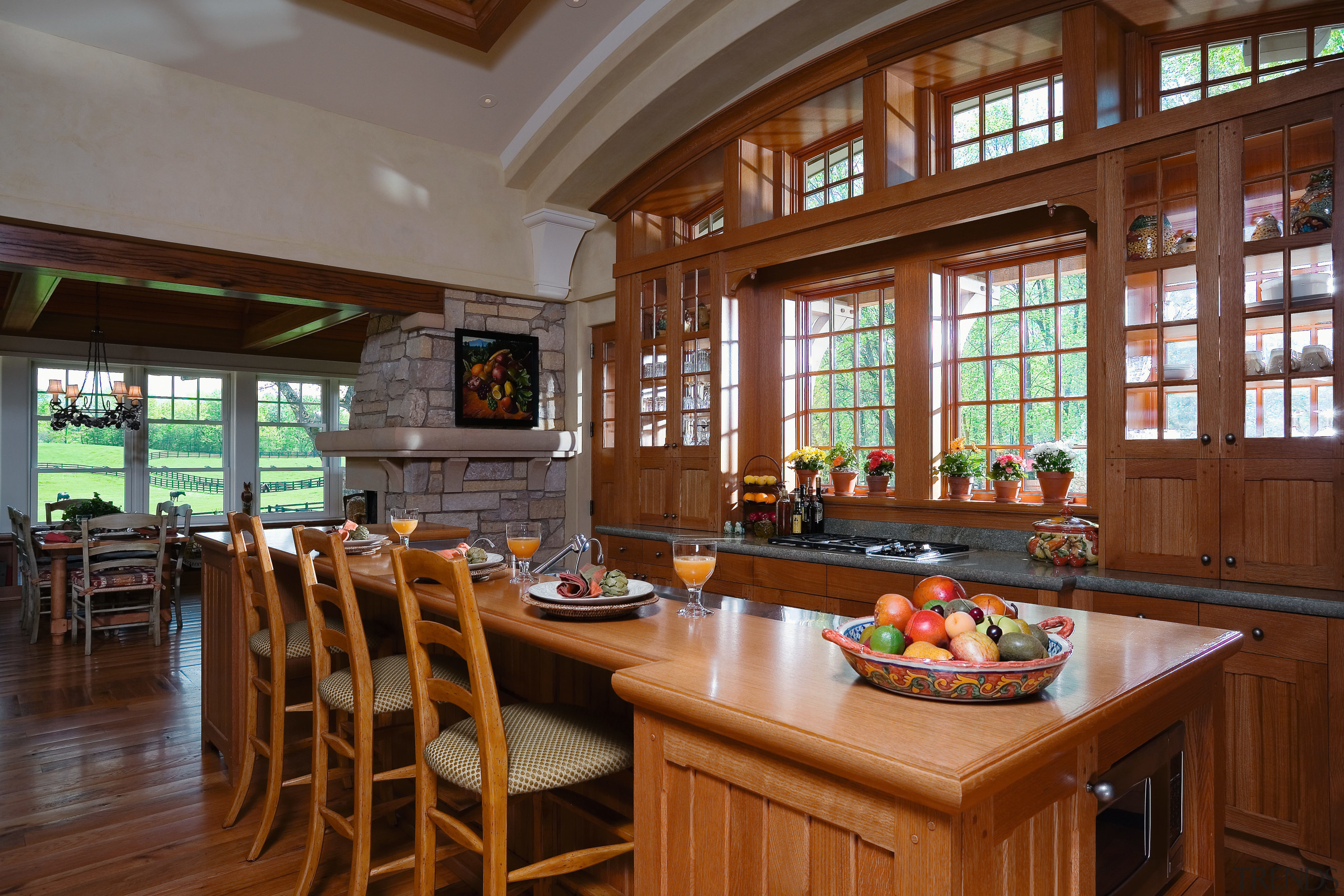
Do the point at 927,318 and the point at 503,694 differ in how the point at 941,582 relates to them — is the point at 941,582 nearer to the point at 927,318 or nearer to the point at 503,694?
the point at 503,694

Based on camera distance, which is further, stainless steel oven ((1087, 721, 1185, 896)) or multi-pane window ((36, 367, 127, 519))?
multi-pane window ((36, 367, 127, 519))

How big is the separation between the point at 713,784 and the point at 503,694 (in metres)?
1.38

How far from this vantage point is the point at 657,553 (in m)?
4.58

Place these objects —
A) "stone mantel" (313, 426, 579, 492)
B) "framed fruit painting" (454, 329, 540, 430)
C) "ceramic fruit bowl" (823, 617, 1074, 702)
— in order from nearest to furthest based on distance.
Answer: "ceramic fruit bowl" (823, 617, 1074, 702) < "stone mantel" (313, 426, 579, 492) < "framed fruit painting" (454, 329, 540, 430)

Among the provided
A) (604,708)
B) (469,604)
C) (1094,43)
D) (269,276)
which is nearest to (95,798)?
(604,708)

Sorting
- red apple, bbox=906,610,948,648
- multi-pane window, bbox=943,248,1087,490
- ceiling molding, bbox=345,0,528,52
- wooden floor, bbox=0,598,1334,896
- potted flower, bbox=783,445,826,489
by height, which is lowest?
wooden floor, bbox=0,598,1334,896

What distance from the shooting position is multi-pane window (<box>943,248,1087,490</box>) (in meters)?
3.54

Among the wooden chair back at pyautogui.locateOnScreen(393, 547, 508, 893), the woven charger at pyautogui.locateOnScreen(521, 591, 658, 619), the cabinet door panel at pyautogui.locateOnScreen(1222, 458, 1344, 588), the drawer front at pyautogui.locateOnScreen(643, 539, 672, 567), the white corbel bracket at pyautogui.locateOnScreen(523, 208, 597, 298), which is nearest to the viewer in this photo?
the wooden chair back at pyautogui.locateOnScreen(393, 547, 508, 893)

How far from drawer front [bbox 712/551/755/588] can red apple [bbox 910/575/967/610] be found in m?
2.49

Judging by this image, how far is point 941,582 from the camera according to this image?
4.53 ft

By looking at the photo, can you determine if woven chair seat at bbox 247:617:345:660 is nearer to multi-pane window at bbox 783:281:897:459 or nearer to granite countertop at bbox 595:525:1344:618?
granite countertop at bbox 595:525:1344:618

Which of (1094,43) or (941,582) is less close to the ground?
(1094,43)

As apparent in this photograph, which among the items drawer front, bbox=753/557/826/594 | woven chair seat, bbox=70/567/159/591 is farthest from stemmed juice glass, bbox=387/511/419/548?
woven chair seat, bbox=70/567/159/591

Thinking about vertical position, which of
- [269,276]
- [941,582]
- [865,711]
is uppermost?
[269,276]
